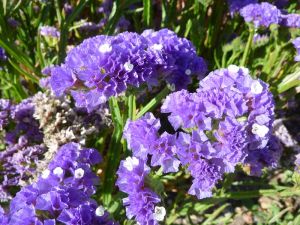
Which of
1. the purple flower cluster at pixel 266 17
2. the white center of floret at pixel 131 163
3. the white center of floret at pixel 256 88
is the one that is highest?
the white center of floret at pixel 256 88

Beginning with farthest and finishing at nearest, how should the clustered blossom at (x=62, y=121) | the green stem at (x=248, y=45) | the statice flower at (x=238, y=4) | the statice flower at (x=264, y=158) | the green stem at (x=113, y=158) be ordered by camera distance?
1. the statice flower at (x=238, y=4)
2. the green stem at (x=248, y=45)
3. the clustered blossom at (x=62, y=121)
4. the green stem at (x=113, y=158)
5. the statice flower at (x=264, y=158)

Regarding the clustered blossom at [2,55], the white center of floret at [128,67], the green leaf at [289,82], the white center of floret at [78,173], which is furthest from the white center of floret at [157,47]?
the clustered blossom at [2,55]

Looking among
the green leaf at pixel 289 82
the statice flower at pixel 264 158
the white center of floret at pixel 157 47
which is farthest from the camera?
the green leaf at pixel 289 82

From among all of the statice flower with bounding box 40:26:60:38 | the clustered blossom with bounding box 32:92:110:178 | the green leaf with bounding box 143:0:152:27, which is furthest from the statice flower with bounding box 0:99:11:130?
the green leaf with bounding box 143:0:152:27

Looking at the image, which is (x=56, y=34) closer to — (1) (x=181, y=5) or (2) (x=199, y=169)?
(1) (x=181, y=5)

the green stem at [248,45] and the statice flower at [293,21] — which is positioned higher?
the statice flower at [293,21]

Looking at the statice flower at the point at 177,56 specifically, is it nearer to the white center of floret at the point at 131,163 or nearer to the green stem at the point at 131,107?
the green stem at the point at 131,107

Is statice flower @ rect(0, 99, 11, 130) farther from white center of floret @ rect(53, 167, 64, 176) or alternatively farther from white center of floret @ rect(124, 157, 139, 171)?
white center of floret @ rect(124, 157, 139, 171)

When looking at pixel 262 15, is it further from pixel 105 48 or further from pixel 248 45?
pixel 105 48
